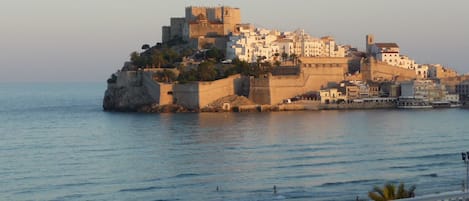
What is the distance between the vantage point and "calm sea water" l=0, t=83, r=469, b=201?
1847 centimetres

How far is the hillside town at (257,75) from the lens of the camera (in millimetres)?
47438

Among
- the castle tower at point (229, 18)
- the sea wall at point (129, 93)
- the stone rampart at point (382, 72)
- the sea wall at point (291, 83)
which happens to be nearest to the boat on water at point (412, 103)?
the stone rampart at point (382, 72)

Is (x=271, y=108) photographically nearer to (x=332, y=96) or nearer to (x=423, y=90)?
(x=332, y=96)

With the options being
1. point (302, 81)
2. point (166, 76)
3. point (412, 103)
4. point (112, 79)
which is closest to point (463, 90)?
point (412, 103)

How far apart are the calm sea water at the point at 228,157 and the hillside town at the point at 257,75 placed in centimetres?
625

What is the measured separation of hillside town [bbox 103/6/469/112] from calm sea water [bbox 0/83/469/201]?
20.5 ft

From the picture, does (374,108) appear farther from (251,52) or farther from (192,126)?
(192,126)

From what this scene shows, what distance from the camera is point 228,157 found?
24500 mm

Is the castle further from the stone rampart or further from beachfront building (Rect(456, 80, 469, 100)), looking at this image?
beachfront building (Rect(456, 80, 469, 100))

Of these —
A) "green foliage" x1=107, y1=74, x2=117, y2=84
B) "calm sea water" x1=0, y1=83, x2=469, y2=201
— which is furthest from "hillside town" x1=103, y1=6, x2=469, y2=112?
"calm sea water" x1=0, y1=83, x2=469, y2=201

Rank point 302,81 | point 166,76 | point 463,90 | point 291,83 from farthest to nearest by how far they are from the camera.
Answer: point 463,90
point 302,81
point 291,83
point 166,76

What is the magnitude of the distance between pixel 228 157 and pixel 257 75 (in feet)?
79.8

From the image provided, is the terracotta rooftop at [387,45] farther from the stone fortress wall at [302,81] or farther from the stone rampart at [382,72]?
the stone fortress wall at [302,81]

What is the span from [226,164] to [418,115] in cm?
2217
